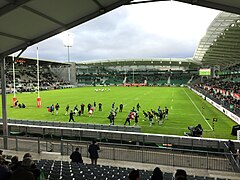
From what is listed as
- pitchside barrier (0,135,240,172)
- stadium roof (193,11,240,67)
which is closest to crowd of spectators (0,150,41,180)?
pitchside barrier (0,135,240,172)

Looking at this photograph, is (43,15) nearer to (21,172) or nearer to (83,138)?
(21,172)

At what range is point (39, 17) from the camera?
9.48 metres

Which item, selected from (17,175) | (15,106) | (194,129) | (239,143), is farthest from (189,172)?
(15,106)

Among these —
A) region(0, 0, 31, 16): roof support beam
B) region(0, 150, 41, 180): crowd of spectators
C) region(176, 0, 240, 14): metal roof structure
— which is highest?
region(176, 0, 240, 14): metal roof structure

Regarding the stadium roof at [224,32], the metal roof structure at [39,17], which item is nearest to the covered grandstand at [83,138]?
the metal roof structure at [39,17]

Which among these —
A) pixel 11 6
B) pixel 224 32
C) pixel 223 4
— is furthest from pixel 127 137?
pixel 224 32

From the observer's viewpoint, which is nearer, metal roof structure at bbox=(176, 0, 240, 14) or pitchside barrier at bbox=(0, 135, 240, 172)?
metal roof structure at bbox=(176, 0, 240, 14)

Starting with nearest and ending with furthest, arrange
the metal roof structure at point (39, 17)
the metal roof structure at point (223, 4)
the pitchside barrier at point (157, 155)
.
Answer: the metal roof structure at point (223, 4) < the metal roof structure at point (39, 17) < the pitchside barrier at point (157, 155)

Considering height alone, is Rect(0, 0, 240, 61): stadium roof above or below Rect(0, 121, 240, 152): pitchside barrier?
above

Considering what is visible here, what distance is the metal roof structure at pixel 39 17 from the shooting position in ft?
27.7

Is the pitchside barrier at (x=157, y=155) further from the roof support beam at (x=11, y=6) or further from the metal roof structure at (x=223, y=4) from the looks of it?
the roof support beam at (x=11, y=6)

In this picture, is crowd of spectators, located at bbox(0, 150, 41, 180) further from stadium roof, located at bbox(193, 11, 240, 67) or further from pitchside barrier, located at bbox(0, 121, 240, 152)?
stadium roof, located at bbox(193, 11, 240, 67)

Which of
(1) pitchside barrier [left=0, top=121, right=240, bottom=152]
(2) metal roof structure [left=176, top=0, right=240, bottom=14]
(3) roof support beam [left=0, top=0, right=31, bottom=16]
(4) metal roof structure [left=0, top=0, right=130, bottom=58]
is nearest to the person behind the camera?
(3) roof support beam [left=0, top=0, right=31, bottom=16]

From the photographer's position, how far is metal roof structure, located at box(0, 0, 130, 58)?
846 centimetres
